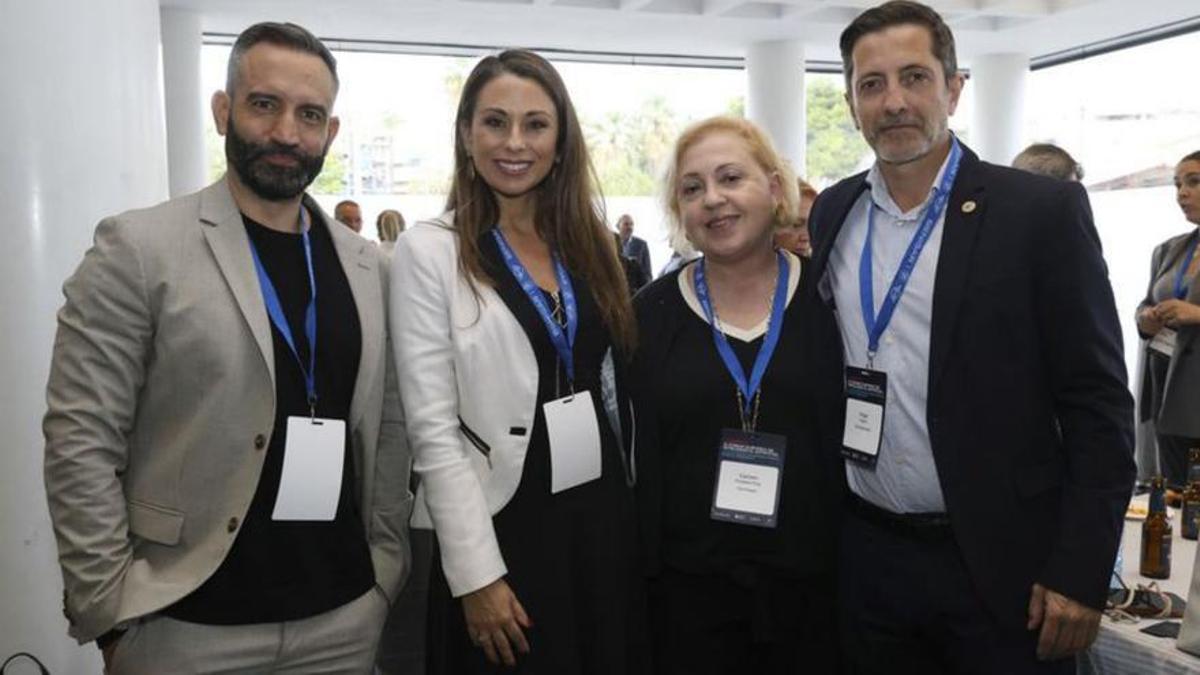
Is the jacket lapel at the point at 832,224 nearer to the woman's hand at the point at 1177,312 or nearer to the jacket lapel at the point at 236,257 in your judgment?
the jacket lapel at the point at 236,257

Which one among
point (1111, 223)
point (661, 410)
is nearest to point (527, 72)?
point (661, 410)

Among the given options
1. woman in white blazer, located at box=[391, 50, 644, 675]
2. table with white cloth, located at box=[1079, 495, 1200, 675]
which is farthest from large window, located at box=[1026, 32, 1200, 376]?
woman in white blazer, located at box=[391, 50, 644, 675]

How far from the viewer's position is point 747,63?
1108 centimetres

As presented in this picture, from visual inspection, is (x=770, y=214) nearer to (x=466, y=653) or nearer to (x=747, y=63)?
(x=466, y=653)

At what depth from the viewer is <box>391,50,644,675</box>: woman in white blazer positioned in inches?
71.5

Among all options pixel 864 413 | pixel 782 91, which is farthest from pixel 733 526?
pixel 782 91

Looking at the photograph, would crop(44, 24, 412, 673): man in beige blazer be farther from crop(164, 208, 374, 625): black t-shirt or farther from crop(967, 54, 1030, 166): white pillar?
crop(967, 54, 1030, 166): white pillar

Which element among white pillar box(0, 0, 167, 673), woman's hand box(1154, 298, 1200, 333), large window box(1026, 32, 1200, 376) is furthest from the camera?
large window box(1026, 32, 1200, 376)

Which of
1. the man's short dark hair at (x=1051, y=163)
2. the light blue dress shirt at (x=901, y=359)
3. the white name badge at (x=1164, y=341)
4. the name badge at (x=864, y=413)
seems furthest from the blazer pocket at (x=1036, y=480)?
the white name badge at (x=1164, y=341)

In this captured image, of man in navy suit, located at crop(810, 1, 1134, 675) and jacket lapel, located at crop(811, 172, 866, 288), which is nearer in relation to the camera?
man in navy suit, located at crop(810, 1, 1134, 675)

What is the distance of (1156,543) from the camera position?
220cm

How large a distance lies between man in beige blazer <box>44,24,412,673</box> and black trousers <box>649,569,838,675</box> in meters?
0.64

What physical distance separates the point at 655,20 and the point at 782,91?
1767 millimetres

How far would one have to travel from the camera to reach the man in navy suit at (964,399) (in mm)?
1678
